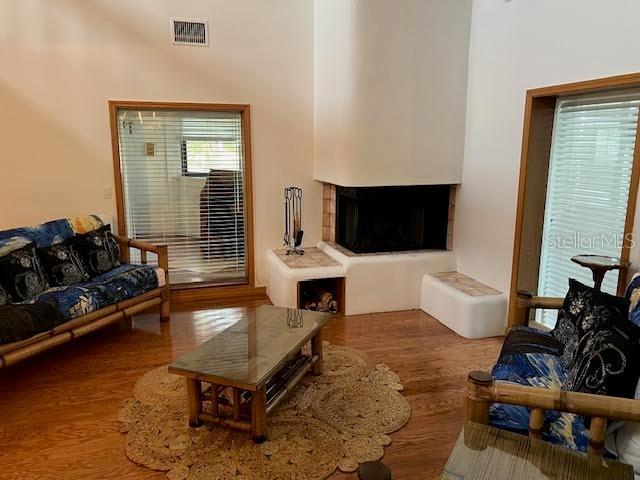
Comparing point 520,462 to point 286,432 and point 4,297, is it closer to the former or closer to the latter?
point 286,432

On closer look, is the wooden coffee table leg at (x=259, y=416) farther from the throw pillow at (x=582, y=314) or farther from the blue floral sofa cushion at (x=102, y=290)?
the blue floral sofa cushion at (x=102, y=290)

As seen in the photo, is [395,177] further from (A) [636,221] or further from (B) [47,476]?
(B) [47,476]

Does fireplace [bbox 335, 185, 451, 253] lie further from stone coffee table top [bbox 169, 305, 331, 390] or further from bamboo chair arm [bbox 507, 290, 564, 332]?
bamboo chair arm [bbox 507, 290, 564, 332]

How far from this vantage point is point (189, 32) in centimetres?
467

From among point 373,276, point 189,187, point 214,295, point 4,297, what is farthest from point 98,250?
point 373,276

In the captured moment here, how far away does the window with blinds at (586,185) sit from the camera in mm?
3135

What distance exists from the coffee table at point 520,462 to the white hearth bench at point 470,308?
7.61 feet

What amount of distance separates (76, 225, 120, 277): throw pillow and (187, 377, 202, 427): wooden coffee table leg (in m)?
1.99

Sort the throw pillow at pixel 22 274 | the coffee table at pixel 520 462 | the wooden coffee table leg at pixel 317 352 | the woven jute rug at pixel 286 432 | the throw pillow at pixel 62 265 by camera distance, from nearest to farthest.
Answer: the coffee table at pixel 520 462 → the woven jute rug at pixel 286 432 → the wooden coffee table leg at pixel 317 352 → the throw pillow at pixel 22 274 → the throw pillow at pixel 62 265

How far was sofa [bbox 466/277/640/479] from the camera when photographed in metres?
1.75

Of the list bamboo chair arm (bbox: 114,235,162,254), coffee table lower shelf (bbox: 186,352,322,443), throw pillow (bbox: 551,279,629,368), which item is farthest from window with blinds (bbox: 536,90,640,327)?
bamboo chair arm (bbox: 114,235,162,254)

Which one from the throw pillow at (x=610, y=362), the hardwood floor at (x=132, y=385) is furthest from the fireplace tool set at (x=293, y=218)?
the throw pillow at (x=610, y=362)

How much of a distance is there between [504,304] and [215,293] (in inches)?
111

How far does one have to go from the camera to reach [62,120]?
450cm
